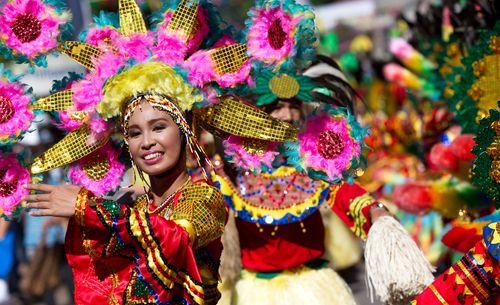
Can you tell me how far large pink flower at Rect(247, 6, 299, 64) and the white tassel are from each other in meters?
0.91

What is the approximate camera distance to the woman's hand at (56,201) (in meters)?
3.05

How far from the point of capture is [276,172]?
4.68 m

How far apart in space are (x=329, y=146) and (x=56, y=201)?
1.20 metres

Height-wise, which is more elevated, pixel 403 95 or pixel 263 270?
pixel 263 270

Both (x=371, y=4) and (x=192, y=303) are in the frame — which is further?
(x=371, y=4)

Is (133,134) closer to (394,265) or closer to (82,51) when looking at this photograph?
(82,51)

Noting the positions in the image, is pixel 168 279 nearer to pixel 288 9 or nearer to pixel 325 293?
pixel 288 9

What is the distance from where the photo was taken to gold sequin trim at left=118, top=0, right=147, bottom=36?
3.69m

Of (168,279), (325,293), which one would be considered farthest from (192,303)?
(325,293)

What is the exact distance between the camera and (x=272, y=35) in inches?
139

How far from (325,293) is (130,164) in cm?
126

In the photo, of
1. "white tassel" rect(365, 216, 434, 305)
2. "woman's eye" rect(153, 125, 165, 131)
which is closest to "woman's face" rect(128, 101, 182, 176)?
"woman's eye" rect(153, 125, 165, 131)

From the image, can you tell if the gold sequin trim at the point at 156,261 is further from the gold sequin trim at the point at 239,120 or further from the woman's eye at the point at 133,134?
the gold sequin trim at the point at 239,120

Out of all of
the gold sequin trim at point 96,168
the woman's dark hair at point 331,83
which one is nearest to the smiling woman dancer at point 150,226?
the gold sequin trim at point 96,168
